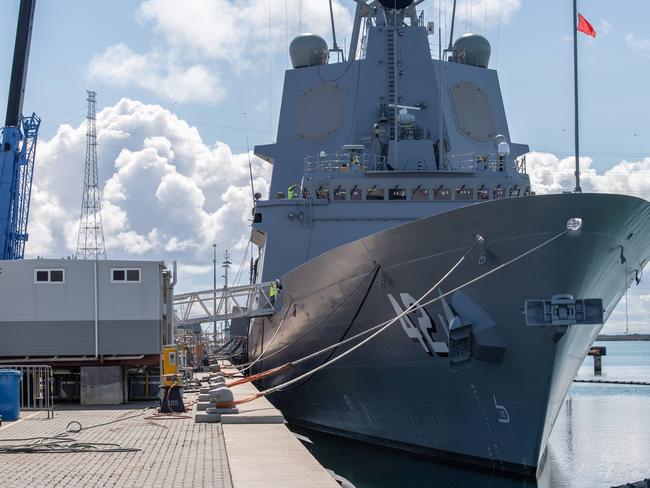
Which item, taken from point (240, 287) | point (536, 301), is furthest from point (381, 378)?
point (240, 287)

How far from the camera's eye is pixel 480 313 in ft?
41.2

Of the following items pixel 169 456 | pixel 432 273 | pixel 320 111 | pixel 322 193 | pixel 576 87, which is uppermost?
pixel 320 111

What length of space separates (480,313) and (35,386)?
26.4 feet

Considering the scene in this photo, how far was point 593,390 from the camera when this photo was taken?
38.6m

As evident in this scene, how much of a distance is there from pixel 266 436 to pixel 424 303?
3.27 m

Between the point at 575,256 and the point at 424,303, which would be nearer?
the point at 575,256

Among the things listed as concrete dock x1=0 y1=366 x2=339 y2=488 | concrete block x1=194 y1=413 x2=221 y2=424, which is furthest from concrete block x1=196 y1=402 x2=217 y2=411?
concrete block x1=194 y1=413 x2=221 y2=424

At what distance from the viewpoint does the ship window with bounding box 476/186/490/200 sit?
1970cm

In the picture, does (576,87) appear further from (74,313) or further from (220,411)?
(74,313)

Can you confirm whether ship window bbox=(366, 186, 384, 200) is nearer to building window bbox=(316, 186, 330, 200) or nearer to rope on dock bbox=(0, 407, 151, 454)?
building window bbox=(316, 186, 330, 200)

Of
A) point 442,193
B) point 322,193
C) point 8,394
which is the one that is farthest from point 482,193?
point 8,394

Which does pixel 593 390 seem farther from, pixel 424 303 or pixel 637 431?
pixel 424 303

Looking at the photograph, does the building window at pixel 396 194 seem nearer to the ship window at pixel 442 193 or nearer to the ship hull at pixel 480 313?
the ship window at pixel 442 193

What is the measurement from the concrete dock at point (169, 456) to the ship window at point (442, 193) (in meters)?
7.50
